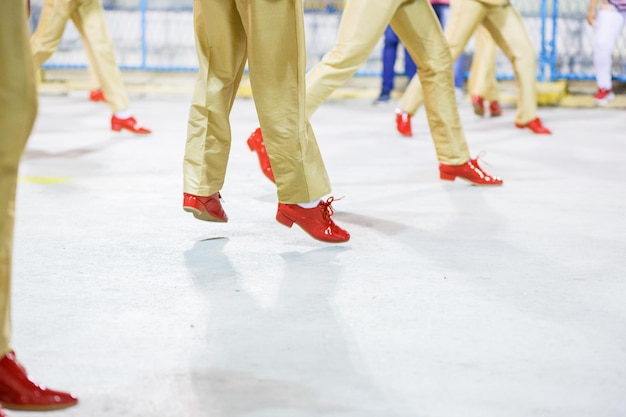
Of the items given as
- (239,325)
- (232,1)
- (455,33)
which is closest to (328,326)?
(239,325)

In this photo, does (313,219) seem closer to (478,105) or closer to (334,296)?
(334,296)

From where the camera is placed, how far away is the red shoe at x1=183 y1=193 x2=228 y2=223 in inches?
150

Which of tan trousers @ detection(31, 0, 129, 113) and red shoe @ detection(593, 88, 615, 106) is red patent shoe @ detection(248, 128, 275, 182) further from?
red shoe @ detection(593, 88, 615, 106)

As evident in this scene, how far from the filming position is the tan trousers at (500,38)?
6312 mm

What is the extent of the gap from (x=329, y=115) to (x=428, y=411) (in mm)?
6911

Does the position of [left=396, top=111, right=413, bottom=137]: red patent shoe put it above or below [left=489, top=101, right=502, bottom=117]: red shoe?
above

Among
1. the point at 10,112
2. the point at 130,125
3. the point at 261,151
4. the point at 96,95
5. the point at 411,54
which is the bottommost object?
the point at 96,95

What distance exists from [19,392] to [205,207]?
176cm

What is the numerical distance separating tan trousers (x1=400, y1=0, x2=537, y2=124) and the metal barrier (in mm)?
3193

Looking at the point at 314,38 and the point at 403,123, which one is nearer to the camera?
the point at 403,123

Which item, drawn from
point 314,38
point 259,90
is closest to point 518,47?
point 259,90

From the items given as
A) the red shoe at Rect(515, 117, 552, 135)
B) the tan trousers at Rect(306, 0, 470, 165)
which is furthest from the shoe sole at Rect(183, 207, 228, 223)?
the red shoe at Rect(515, 117, 552, 135)

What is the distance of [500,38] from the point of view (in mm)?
6797

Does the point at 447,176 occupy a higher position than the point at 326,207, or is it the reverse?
the point at 326,207
